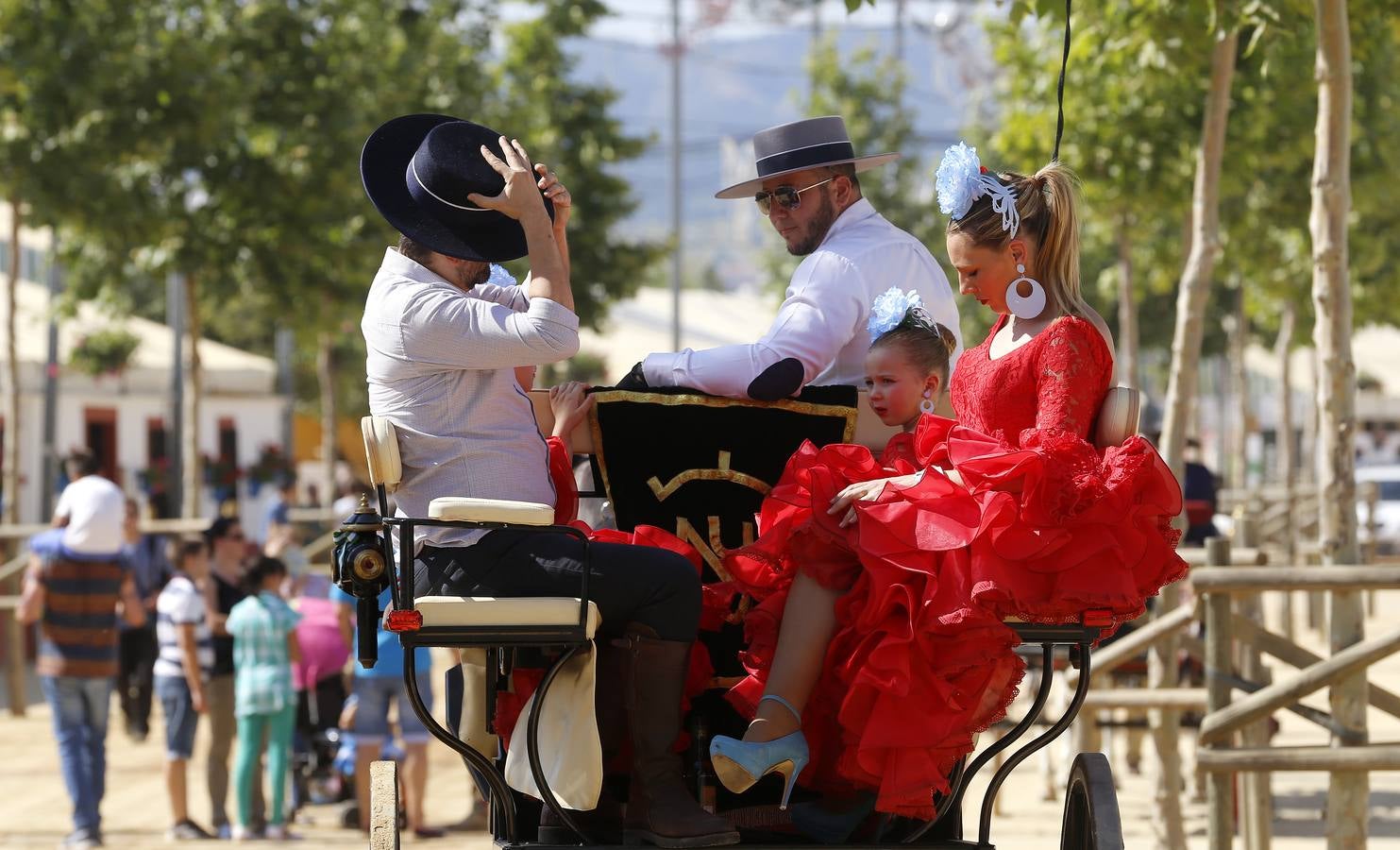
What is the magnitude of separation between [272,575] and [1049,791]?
17.2 feet

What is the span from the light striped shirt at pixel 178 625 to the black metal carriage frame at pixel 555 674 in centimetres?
694

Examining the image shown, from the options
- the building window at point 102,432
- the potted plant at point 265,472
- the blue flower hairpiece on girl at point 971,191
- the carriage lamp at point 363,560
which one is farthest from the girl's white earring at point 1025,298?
the building window at point 102,432

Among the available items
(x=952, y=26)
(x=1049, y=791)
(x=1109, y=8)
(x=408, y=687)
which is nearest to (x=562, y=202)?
(x=408, y=687)

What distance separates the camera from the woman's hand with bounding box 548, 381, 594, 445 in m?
4.89

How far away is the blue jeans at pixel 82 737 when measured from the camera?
1081 centimetres

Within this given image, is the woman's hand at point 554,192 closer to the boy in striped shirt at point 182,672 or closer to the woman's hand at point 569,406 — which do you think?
the woman's hand at point 569,406

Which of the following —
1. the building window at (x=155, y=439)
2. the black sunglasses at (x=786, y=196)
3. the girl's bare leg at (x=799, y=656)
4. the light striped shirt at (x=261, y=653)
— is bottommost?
the light striped shirt at (x=261, y=653)

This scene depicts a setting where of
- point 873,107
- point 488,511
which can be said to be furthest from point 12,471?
point 873,107

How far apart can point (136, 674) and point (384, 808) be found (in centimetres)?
1142

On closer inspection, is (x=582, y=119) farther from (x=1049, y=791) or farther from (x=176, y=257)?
(x=1049, y=791)

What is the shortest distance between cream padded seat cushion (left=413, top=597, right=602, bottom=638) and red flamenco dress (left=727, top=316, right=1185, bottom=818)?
0.48 metres

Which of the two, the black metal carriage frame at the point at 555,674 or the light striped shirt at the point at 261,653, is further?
the light striped shirt at the point at 261,653

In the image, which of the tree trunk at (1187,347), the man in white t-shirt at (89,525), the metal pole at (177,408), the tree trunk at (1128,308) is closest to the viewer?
the tree trunk at (1187,347)

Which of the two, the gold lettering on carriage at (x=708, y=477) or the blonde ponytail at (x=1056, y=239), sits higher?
the blonde ponytail at (x=1056, y=239)
